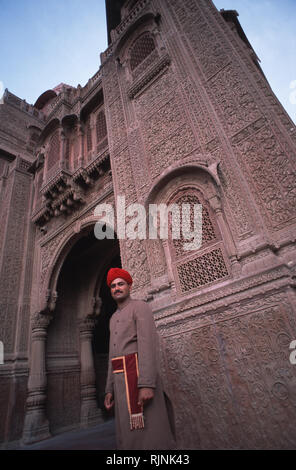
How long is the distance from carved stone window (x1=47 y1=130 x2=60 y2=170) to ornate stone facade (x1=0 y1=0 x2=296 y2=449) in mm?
39

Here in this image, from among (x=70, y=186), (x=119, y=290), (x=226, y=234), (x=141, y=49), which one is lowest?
(x=119, y=290)

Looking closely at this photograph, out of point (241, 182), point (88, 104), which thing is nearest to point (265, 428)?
point (241, 182)

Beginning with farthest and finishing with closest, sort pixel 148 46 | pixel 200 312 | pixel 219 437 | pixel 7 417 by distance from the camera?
pixel 148 46 < pixel 7 417 < pixel 200 312 < pixel 219 437

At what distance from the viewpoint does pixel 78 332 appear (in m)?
6.48

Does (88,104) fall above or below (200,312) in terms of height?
above

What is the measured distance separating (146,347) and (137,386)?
0.26 metres

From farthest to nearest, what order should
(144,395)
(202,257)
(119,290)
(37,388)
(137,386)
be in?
(37,388), (202,257), (119,290), (137,386), (144,395)

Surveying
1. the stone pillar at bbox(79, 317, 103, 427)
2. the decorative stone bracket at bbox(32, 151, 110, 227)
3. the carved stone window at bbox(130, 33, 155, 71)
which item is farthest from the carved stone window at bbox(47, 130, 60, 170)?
the stone pillar at bbox(79, 317, 103, 427)

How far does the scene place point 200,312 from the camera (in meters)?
2.62

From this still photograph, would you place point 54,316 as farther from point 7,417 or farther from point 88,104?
point 88,104

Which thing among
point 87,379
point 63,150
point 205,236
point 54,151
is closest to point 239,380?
point 205,236

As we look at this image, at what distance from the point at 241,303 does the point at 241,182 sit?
4.26ft

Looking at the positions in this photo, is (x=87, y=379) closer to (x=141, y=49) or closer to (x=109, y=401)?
(x=109, y=401)

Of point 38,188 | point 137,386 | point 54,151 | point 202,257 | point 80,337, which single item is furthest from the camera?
point 38,188
